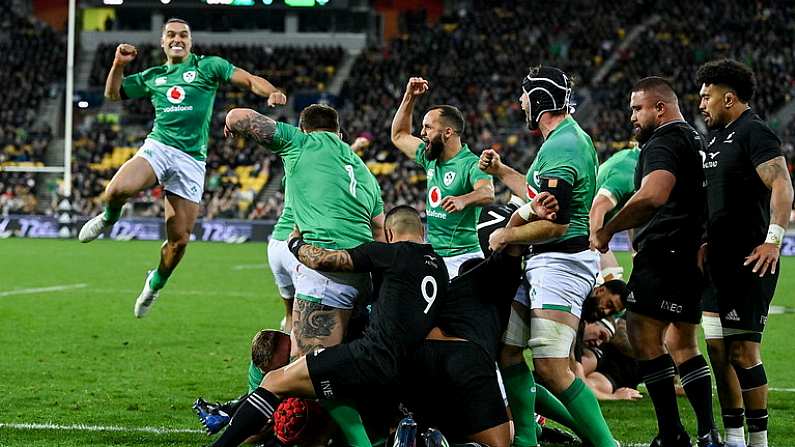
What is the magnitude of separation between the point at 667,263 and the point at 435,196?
82.9 inches

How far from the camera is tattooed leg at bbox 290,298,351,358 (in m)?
6.84

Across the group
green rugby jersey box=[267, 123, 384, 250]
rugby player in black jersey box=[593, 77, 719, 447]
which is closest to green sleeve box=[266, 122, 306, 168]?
green rugby jersey box=[267, 123, 384, 250]

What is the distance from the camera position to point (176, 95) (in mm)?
10125

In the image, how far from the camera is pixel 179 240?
10422 millimetres

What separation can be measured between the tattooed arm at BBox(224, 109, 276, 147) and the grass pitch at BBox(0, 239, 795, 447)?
6.67 ft

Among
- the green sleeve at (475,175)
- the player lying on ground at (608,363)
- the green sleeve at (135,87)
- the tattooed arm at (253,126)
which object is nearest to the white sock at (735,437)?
the player lying on ground at (608,363)

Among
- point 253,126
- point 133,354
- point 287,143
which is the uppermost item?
point 253,126

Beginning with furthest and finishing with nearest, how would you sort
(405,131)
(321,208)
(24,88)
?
1. (24,88)
2. (405,131)
3. (321,208)

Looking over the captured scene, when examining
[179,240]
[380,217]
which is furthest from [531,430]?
[179,240]

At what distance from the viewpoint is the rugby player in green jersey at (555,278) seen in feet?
21.5

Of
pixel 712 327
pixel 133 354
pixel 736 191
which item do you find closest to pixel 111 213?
pixel 133 354

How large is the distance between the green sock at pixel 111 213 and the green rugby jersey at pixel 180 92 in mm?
753

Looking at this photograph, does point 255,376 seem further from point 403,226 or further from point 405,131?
point 405,131

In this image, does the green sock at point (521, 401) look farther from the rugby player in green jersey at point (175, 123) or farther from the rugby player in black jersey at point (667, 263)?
the rugby player in green jersey at point (175, 123)
